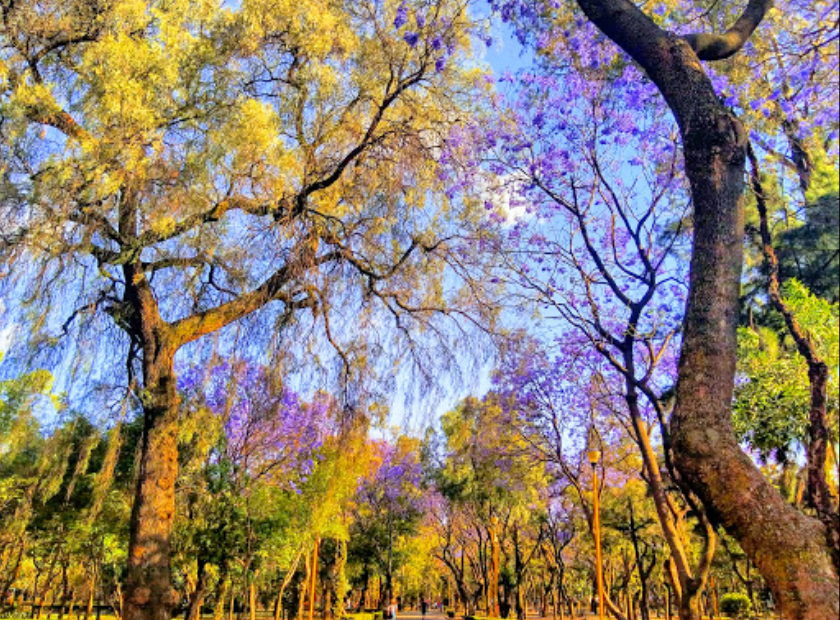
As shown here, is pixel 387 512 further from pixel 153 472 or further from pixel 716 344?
pixel 716 344

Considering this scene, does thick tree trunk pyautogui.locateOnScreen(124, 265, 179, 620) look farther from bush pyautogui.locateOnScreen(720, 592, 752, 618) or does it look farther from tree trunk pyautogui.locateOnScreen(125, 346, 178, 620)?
bush pyautogui.locateOnScreen(720, 592, 752, 618)

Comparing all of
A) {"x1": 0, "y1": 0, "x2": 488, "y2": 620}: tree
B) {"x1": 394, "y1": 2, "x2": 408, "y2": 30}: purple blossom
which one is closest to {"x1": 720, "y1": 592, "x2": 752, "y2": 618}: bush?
{"x1": 0, "y1": 0, "x2": 488, "y2": 620}: tree

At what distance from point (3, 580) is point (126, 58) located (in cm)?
2157

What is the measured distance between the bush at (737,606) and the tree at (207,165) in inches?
1039

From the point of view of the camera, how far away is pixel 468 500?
24.0 m

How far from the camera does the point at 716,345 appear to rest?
2768mm

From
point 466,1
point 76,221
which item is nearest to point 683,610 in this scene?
point 466,1

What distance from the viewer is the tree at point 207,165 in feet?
18.2

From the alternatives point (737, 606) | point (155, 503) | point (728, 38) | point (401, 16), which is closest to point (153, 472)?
point (155, 503)

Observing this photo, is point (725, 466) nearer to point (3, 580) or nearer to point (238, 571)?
point (238, 571)

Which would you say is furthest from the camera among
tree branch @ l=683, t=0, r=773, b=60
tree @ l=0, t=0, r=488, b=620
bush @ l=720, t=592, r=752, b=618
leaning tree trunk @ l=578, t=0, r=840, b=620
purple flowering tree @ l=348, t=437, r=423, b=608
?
bush @ l=720, t=592, r=752, b=618

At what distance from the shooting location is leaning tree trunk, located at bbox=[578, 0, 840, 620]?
2.32m

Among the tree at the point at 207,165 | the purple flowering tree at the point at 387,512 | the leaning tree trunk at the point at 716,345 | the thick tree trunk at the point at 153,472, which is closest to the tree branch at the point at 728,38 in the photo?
the leaning tree trunk at the point at 716,345

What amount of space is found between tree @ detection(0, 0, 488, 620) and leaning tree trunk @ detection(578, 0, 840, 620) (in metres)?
2.89
